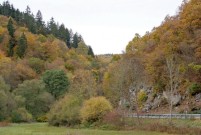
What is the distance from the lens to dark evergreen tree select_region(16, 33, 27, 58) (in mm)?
152375

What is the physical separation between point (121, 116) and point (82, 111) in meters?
10.2

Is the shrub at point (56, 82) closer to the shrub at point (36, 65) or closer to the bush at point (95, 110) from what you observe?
the shrub at point (36, 65)

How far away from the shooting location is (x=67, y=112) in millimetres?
81438

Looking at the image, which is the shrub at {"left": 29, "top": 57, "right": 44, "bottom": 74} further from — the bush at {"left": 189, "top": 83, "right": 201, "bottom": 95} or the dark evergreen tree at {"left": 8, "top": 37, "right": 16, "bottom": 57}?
the bush at {"left": 189, "top": 83, "right": 201, "bottom": 95}

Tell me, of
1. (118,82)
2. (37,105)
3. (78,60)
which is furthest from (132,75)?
(78,60)

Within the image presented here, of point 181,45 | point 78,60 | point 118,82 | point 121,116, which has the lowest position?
point 121,116

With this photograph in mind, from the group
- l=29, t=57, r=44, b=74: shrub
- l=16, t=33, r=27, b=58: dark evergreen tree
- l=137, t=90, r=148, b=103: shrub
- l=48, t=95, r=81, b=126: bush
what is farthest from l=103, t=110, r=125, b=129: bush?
l=16, t=33, r=27, b=58: dark evergreen tree

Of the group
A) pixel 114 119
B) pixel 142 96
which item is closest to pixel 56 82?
pixel 142 96

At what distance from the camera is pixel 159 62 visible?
82.2 m

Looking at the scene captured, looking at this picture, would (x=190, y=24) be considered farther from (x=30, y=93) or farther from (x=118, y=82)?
(x=30, y=93)

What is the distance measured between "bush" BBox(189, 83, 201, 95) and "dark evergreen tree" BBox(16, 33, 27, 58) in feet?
303

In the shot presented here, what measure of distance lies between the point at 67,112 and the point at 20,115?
87.0 ft

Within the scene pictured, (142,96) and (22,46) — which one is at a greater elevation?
(22,46)

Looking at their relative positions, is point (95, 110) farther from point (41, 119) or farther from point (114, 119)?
point (41, 119)
